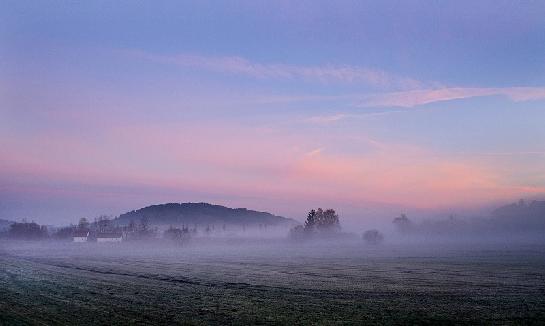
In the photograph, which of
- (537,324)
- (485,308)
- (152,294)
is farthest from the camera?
(152,294)

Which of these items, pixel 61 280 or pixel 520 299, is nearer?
pixel 520 299

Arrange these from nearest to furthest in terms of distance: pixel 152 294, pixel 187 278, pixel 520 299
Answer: pixel 520 299
pixel 152 294
pixel 187 278

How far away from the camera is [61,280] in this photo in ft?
152

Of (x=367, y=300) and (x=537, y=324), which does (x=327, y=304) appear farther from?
(x=537, y=324)

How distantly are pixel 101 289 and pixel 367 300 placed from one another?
22132mm

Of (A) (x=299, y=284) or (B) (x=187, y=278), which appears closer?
(A) (x=299, y=284)

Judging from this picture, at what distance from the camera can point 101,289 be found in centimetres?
3866

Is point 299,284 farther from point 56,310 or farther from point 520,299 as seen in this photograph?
point 56,310

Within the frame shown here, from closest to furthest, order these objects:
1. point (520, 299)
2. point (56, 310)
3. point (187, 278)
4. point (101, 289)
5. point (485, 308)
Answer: point (56, 310)
point (485, 308)
point (520, 299)
point (101, 289)
point (187, 278)

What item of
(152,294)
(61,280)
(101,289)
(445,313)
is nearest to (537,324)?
(445,313)

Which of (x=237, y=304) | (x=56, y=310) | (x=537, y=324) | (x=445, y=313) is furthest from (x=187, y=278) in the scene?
(x=537, y=324)

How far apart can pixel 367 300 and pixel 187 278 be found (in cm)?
2355

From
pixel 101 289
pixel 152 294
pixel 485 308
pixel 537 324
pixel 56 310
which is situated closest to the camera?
pixel 537 324

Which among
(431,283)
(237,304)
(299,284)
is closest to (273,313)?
(237,304)
